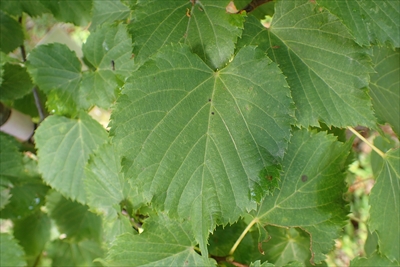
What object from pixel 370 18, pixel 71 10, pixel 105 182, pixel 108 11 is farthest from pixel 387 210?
pixel 71 10

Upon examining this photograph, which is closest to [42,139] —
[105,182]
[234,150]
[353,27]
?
[105,182]

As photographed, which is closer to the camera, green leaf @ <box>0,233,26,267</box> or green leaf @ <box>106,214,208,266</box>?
green leaf @ <box>106,214,208,266</box>

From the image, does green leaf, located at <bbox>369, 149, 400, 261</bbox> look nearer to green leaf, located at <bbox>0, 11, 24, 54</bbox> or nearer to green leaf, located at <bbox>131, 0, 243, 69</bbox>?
green leaf, located at <bbox>131, 0, 243, 69</bbox>

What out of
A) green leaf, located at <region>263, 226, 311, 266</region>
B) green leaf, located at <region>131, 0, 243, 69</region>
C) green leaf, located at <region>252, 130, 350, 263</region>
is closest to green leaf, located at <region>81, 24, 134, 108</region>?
green leaf, located at <region>131, 0, 243, 69</region>

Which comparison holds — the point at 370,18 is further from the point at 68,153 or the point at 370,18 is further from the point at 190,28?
the point at 68,153

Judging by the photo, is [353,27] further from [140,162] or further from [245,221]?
[245,221]

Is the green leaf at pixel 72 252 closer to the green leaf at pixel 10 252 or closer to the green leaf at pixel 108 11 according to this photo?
the green leaf at pixel 10 252

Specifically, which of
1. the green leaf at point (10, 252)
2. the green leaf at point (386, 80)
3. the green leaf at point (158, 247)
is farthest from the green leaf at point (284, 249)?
the green leaf at point (10, 252)
